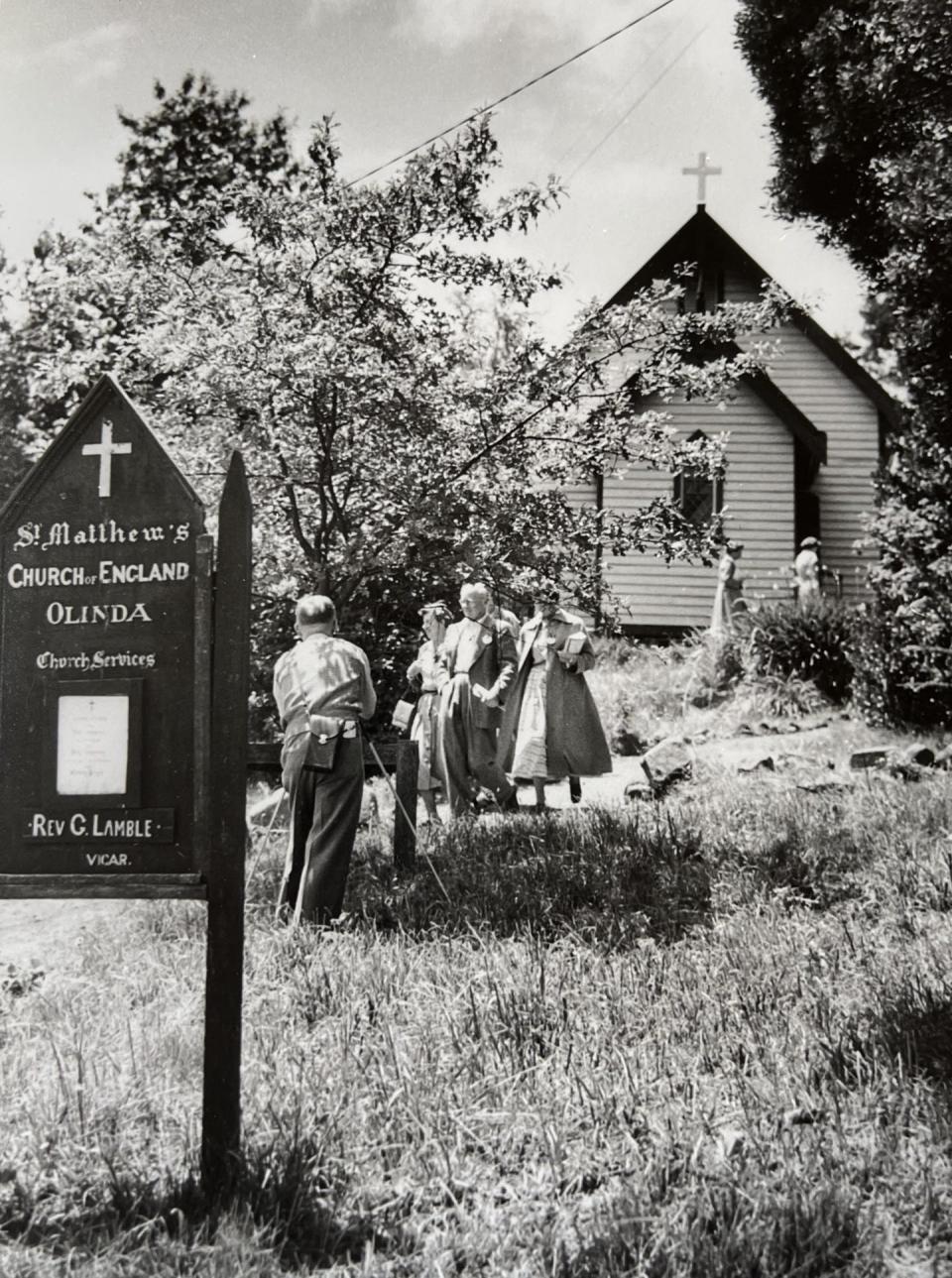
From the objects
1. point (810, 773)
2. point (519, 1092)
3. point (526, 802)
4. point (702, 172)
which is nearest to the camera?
point (519, 1092)

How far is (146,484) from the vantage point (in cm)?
362

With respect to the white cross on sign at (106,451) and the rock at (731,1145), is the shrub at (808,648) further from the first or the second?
the white cross on sign at (106,451)

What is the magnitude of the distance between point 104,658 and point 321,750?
270cm

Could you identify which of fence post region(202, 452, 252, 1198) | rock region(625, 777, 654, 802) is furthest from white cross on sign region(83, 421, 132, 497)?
rock region(625, 777, 654, 802)

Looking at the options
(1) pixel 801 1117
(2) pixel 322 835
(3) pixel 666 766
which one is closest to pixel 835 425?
(3) pixel 666 766

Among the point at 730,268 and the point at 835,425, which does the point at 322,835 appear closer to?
the point at 730,268

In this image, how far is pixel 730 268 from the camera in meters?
24.3

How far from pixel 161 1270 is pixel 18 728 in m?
1.51

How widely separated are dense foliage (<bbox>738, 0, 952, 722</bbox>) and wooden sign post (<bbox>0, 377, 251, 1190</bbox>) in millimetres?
9423

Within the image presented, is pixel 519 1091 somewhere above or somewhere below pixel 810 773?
below

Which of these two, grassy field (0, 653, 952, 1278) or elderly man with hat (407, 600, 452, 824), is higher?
elderly man with hat (407, 600, 452, 824)

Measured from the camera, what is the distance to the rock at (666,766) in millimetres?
10383

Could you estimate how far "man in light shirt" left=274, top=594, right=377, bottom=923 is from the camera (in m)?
6.17

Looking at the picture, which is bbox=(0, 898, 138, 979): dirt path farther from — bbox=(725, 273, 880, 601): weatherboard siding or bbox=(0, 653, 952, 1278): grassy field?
bbox=(725, 273, 880, 601): weatherboard siding
